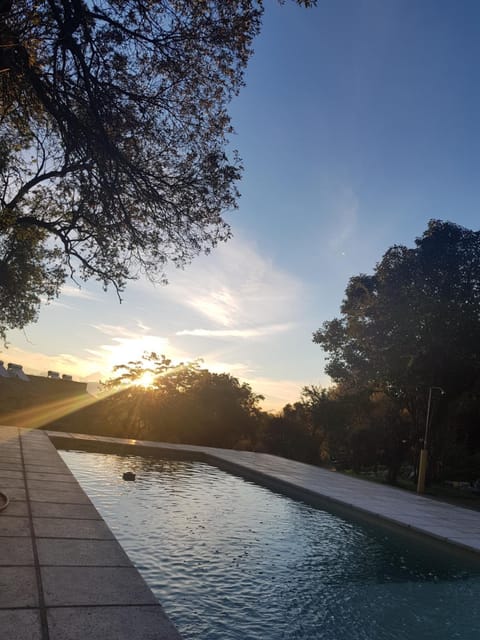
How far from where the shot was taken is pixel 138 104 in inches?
279

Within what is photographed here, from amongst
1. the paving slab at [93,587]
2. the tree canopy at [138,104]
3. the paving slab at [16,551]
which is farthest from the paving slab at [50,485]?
the tree canopy at [138,104]

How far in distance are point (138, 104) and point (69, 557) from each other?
20.0 ft

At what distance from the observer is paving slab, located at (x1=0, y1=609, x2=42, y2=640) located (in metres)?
2.98

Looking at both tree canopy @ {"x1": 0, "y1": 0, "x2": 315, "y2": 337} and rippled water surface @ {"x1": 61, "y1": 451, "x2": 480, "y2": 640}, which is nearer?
rippled water surface @ {"x1": 61, "y1": 451, "x2": 480, "y2": 640}

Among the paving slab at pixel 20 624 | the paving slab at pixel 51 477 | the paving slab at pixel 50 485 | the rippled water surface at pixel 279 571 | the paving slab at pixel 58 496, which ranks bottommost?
the rippled water surface at pixel 279 571

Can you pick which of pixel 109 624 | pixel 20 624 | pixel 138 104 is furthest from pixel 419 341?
pixel 20 624

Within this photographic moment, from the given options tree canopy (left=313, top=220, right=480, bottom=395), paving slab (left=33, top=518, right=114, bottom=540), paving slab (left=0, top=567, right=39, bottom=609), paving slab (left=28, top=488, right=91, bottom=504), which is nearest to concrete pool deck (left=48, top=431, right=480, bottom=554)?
tree canopy (left=313, top=220, right=480, bottom=395)

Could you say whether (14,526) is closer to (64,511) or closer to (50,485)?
(64,511)

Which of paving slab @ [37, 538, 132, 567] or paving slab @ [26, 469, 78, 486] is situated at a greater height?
paving slab @ [37, 538, 132, 567]

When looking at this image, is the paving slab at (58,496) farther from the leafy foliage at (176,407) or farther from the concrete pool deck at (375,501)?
the leafy foliage at (176,407)

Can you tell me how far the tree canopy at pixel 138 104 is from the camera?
6078mm

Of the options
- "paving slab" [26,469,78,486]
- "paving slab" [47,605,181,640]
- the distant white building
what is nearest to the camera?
"paving slab" [47,605,181,640]

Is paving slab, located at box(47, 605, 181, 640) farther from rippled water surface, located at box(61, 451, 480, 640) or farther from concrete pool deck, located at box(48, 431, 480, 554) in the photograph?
concrete pool deck, located at box(48, 431, 480, 554)

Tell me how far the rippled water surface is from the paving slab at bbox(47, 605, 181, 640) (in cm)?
88
